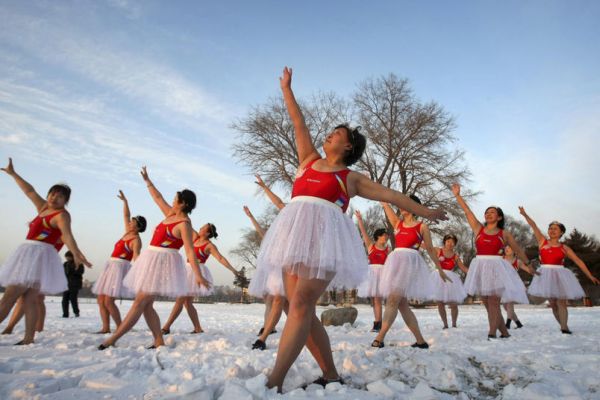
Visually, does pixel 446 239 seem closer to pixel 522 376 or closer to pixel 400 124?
pixel 522 376

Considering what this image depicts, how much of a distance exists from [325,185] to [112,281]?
6105 millimetres

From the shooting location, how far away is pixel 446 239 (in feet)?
40.4

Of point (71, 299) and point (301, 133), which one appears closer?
point (301, 133)

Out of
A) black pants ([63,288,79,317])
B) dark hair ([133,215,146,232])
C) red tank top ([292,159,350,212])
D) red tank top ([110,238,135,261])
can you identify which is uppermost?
dark hair ([133,215,146,232])

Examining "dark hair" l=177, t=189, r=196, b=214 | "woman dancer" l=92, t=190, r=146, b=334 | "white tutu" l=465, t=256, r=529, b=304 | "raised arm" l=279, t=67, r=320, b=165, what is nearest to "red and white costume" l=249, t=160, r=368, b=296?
"raised arm" l=279, t=67, r=320, b=165

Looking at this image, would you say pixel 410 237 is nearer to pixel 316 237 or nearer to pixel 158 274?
pixel 158 274

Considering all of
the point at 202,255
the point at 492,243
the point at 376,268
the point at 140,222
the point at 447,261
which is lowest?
the point at 376,268

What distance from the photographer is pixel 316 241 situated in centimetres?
354

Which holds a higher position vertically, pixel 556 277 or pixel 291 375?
pixel 556 277

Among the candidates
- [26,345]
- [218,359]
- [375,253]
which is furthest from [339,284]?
[375,253]

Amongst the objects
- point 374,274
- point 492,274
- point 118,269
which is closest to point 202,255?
point 118,269

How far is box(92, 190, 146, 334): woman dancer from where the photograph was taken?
8.20 m

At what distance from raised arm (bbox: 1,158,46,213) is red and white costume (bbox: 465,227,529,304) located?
741 centimetres

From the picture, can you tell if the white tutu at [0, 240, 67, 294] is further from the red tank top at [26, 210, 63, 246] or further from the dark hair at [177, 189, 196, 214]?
the dark hair at [177, 189, 196, 214]
